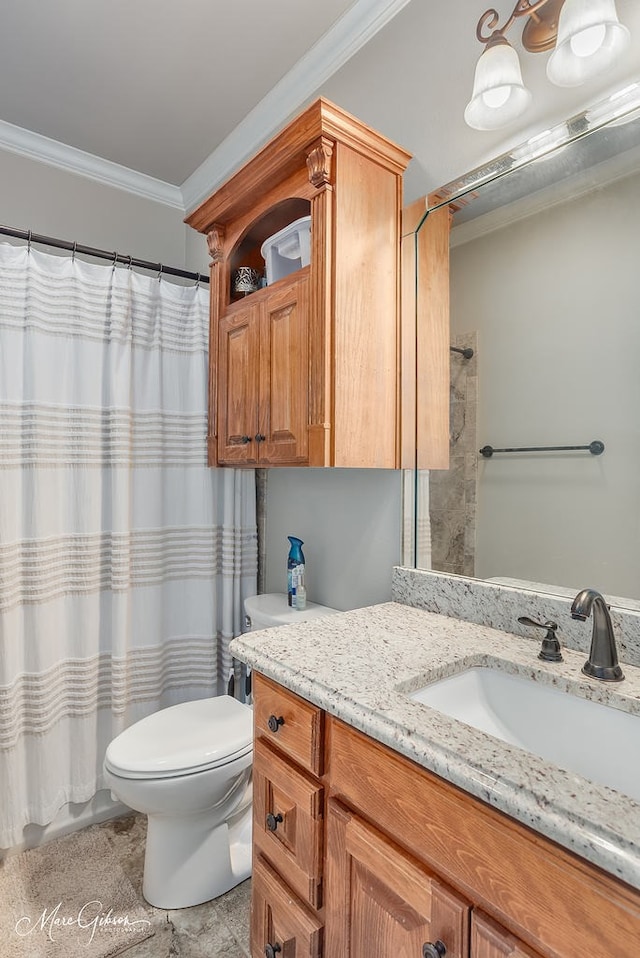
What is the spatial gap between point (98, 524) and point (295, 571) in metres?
0.71

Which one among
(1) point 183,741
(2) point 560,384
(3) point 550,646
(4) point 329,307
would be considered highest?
(4) point 329,307

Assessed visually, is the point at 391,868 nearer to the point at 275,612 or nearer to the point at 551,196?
the point at 275,612

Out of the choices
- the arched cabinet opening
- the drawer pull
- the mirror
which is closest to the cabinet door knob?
the drawer pull

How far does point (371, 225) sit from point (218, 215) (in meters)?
0.61

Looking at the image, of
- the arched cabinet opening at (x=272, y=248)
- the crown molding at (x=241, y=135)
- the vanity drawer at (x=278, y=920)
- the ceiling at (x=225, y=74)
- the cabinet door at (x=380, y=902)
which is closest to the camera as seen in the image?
the cabinet door at (x=380, y=902)

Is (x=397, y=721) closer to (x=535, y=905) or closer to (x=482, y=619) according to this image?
(x=535, y=905)

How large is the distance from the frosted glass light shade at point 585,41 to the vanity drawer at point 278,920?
5.60ft

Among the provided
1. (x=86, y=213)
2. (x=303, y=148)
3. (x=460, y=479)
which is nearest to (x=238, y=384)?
(x=303, y=148)

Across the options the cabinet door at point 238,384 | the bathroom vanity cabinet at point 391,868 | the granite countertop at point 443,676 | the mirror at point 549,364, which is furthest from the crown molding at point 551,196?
the bathroom vanity cabinet at point 391,868

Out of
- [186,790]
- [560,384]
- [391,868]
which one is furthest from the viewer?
[186,790]

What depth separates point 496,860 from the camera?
25.0 inches

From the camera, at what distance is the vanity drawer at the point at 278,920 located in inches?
36.8

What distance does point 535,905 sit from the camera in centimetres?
59

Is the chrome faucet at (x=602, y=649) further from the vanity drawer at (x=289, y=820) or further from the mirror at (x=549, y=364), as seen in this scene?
the vanity drawer at (x=289, y=820)
